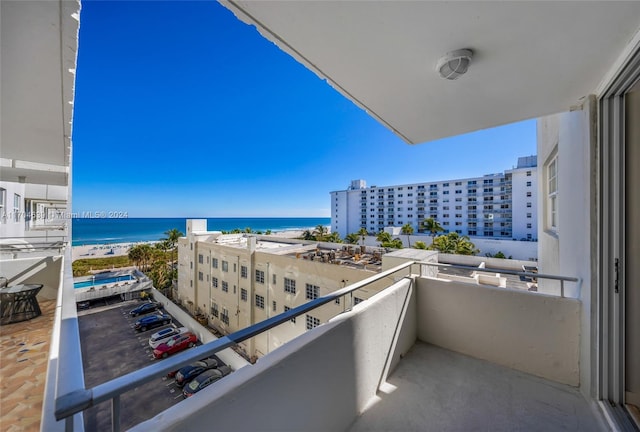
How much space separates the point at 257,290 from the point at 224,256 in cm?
310

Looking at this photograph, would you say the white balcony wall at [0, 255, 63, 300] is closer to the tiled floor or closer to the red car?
the tiled floor

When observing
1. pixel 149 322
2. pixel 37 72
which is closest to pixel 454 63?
pixel 37 72

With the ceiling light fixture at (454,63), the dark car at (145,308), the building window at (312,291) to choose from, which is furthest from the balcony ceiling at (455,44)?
the dark car at (145,308)

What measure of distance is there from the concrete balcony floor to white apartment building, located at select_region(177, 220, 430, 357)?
478 centimetres

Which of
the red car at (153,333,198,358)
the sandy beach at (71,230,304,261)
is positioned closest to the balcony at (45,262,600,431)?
the red car at (153,333,198,358)

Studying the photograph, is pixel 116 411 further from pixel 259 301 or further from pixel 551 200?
pixel 259 301

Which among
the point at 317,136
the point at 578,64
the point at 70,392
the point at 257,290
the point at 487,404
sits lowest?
the point at 257,290

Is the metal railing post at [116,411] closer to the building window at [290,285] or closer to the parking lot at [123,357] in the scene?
the parking lot at [123,357]

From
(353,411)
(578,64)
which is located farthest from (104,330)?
(578,64)

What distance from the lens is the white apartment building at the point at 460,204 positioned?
3106 cm

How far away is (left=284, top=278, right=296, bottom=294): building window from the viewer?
10049 millimetres

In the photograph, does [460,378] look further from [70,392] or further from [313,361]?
[70,392]

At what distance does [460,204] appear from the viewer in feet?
117

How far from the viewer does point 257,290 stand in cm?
1155
